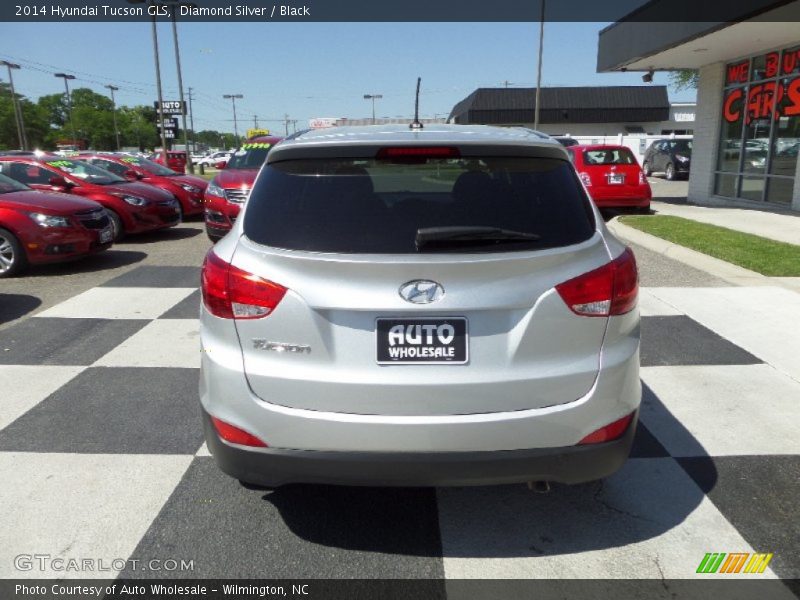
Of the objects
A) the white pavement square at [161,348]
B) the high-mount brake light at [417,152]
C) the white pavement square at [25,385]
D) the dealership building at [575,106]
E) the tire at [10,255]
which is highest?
the dealership building at [575,106]

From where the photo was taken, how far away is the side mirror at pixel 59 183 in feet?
34.1

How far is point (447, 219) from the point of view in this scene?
2.43 m

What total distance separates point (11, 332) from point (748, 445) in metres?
5.96

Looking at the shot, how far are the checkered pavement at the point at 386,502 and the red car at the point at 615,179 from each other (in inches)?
390

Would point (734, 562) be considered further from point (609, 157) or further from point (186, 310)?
point (609, 157)

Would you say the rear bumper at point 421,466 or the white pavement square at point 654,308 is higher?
the rear bumper at point 421,466

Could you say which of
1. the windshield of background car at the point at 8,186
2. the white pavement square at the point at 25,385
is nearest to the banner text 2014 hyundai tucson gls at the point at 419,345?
the white pavement square at the point at 25,385

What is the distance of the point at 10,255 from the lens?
7.98 meters

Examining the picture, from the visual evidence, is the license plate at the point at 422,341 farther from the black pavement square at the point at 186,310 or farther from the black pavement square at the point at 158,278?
the black pavement square at the point at 158,278

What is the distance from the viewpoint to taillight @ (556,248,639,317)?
2.28 metres

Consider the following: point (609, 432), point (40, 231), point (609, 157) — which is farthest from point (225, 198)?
point (609, 157)

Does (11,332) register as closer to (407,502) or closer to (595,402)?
(407,502)

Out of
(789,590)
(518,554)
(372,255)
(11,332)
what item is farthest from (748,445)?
(11,332)

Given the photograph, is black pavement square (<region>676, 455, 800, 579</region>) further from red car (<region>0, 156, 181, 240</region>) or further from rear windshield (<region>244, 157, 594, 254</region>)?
red car (<region>0, 156, 181, 240</region>)
